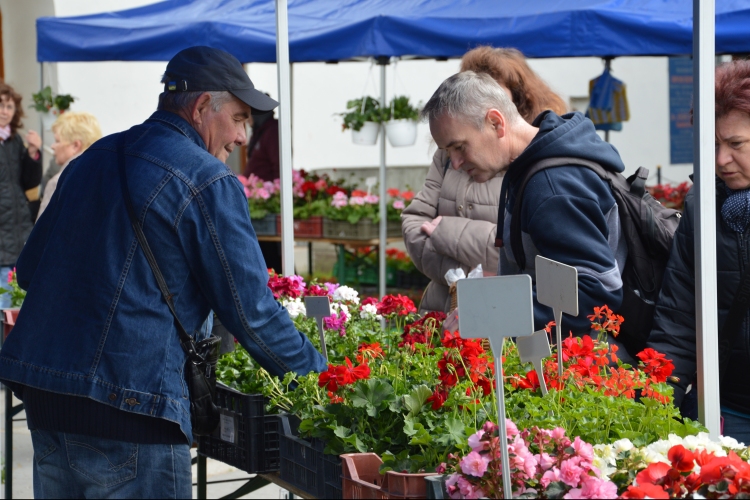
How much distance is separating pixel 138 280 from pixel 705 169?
3.92ft

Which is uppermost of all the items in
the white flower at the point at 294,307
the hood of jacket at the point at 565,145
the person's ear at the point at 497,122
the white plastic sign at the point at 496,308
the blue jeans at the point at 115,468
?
the person's ear at the point at 497,122

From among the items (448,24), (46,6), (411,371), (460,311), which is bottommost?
(411,371)

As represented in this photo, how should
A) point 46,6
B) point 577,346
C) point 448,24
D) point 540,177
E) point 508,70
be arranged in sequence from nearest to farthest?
1. point 577,346
2. point 540,177
3. point 508,70
4. point 448,24
5. point 46,6

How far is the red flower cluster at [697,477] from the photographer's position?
4.50ft

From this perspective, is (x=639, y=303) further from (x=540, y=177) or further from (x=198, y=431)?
(x=198, y=431)

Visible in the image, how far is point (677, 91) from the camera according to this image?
419 inches

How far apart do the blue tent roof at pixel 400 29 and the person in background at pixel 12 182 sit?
0.59 meters

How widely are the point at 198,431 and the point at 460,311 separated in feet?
3.13

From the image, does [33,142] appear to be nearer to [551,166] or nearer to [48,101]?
[48,101]

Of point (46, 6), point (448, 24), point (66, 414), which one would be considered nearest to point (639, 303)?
point (66, 414)

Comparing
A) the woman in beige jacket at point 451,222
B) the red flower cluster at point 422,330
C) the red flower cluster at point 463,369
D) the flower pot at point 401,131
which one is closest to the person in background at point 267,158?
the flower pot at point 401,131

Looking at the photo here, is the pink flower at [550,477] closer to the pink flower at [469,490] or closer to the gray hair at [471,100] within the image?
the pink flower at [469,490]

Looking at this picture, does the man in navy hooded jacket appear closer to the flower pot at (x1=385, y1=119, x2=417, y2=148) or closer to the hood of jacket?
the hood of jacket

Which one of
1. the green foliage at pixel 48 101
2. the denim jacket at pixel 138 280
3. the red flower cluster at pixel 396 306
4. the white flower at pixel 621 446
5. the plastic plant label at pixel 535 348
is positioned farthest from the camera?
the green foliage at pixel 48 101
